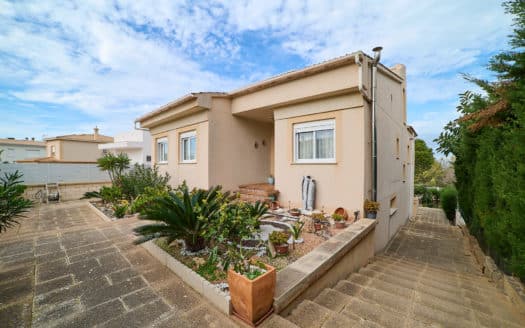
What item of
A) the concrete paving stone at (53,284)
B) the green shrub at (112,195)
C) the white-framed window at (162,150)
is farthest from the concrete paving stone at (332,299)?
the white-framed window at (162,150)

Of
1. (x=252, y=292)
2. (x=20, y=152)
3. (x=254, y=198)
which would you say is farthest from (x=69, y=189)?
(x=20, y=152)

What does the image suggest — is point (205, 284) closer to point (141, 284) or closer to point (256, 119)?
point (141, 284)

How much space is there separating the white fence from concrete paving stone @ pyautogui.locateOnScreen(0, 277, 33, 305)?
1304cm

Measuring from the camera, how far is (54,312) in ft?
8.73

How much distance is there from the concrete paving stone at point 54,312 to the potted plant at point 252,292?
2126mm

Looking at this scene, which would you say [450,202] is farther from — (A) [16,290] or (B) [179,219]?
(A) [16,290]

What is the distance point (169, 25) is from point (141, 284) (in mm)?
9165

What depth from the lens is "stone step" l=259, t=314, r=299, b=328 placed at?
89.7 inches

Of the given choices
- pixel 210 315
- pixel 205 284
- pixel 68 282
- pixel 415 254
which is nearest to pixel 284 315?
pixel 210 315

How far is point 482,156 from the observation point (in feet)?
18.5

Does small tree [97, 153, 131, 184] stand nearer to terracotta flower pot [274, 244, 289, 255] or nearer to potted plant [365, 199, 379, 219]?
terracotta flower pot [274, 244, 289, 255]

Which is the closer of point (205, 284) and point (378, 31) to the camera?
point (205, 284)

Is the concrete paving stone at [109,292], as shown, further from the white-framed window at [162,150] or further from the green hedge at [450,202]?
the green hedge at [450,202]

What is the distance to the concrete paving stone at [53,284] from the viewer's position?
3.16 meters
